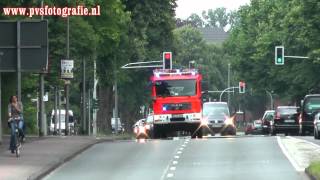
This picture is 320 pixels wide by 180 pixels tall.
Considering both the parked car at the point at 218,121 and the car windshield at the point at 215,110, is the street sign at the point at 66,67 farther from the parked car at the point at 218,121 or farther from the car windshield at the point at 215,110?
the car windshield at the point at 215,110

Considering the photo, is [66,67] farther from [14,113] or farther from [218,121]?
[14,113]

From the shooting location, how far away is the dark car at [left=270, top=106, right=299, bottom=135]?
48750mm

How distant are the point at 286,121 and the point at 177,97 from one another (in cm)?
979

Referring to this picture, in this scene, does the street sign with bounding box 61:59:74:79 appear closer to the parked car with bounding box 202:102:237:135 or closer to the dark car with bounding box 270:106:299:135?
the parked car with bounding box 202:102:237:135

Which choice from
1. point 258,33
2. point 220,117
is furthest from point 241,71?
point 220,117

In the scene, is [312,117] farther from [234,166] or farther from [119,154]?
[234,166]

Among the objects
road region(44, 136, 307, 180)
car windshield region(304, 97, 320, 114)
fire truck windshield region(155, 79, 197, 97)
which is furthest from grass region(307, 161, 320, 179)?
car windshield region(304, 97, 320, 114)

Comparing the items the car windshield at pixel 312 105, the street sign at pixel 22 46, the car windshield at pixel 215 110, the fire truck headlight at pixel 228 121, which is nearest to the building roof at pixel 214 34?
the car windshield at pixel 215 110

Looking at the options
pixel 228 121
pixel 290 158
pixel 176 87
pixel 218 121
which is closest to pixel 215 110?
pixel 218 121

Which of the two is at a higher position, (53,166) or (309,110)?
(309,110)

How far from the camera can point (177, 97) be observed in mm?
41531

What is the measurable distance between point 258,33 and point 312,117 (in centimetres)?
3898

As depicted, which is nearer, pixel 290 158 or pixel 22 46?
pixel 290 158

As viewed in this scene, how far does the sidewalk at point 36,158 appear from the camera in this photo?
2026cm
